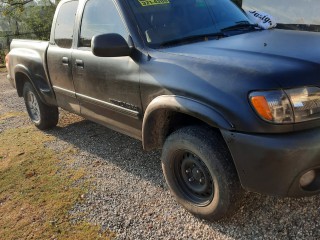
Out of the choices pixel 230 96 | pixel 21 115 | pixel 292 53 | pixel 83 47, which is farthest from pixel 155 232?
pixel 21 115

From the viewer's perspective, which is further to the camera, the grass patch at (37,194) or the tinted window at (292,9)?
the tinted window at (292,9)

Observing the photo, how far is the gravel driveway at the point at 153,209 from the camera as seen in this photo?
9.28 feet

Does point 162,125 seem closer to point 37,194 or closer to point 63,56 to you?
point 37,194

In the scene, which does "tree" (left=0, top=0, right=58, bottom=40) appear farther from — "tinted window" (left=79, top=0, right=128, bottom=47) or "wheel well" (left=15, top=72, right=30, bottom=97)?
"tinted window" (left=79, top=0, right=128, bottom=47)

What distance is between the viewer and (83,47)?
391cm

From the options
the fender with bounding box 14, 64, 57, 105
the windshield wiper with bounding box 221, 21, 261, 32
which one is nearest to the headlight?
the windshield wiper with bounding box 221, 21, 261, 32

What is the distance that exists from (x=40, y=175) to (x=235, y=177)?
2.43m

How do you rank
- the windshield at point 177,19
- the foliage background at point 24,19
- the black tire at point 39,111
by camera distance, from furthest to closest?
the foliage background at point 24,19, the black tire at point 39,111, the windshield at point 177,19

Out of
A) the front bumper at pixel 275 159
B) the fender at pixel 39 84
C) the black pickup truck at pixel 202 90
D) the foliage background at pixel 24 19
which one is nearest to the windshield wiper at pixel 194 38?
the black pickup truck at pixel 202 90

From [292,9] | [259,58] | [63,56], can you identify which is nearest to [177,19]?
[259,58]

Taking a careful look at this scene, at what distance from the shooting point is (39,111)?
5414mm

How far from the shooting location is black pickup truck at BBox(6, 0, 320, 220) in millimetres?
2311

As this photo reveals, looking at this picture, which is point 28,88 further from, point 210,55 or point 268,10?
point 268,10

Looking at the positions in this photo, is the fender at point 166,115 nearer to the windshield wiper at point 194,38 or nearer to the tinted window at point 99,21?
the windshield wiper at point 194,38
